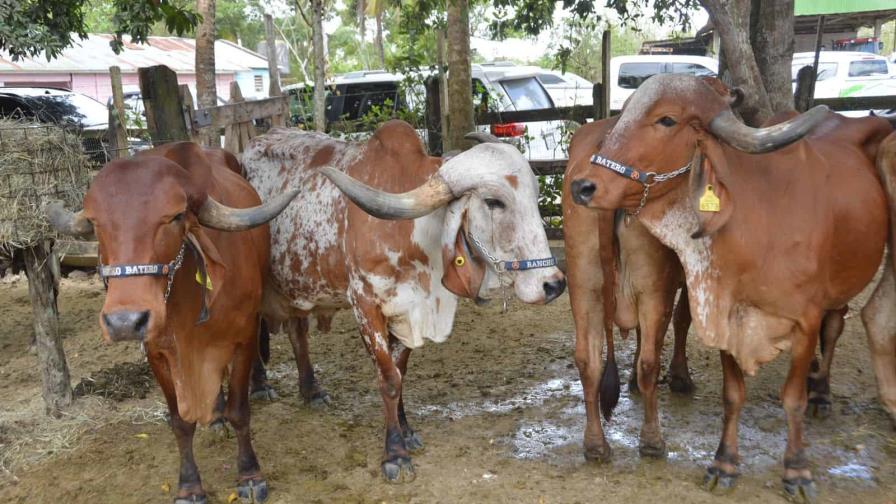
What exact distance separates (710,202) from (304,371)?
3070mm

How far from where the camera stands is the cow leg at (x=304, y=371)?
18.2ft

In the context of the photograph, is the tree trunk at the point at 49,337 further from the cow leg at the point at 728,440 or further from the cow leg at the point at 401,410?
the cow leg at the point at 728,440

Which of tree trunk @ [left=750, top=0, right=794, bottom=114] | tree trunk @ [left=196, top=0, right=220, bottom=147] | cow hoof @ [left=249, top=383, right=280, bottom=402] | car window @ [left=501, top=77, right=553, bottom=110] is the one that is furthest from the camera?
tree trunk @ [left=196, top=0, right=220, bottom=147]

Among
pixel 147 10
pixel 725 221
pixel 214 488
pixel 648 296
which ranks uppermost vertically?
pixel 147 10

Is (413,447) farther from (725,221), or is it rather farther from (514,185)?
(725,221)

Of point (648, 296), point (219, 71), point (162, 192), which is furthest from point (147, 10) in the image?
point (219, 71)

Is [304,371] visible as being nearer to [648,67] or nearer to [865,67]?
[648,67]

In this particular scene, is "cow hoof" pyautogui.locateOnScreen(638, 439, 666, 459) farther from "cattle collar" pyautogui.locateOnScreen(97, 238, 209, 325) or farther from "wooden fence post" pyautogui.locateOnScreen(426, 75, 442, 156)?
"wooden fence post" pyautogui.locateOnScreen(426, 75, 442, 156)

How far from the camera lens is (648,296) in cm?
429

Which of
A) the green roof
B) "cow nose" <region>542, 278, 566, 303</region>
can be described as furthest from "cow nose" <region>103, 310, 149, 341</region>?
the green roof

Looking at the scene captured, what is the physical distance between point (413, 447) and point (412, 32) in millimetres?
6558

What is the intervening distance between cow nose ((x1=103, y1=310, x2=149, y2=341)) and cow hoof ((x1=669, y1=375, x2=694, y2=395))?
11.7ft

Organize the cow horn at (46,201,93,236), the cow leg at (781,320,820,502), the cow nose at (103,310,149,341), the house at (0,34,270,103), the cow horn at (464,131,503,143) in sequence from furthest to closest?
1. the house at (0,34,270,103)
2. the cow horn at (464,131,503,143)
3. the cow leg at (781,320,820,502)
4. the cow horn at (46,201,93,236)
5. the cow nose at (103,310,149,341)

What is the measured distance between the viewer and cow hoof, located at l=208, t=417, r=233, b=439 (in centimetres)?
512
